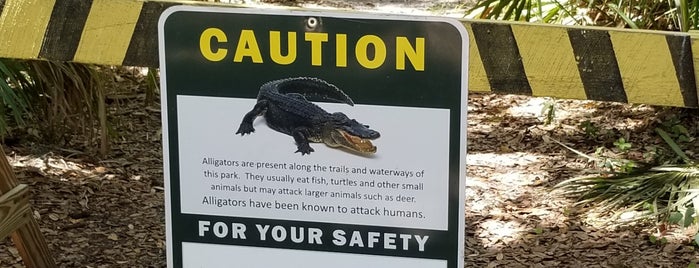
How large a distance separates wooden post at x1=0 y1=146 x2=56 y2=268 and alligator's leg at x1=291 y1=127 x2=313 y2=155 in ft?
4.72

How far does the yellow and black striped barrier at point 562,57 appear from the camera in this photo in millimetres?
2045

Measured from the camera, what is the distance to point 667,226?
14.1 ft

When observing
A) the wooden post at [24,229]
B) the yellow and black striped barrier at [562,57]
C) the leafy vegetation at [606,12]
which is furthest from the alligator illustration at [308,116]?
the leafy vegetation at [606,12]

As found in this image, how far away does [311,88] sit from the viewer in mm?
2072

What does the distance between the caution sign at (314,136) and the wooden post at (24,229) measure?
1226 mm

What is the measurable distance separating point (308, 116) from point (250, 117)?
0.13m

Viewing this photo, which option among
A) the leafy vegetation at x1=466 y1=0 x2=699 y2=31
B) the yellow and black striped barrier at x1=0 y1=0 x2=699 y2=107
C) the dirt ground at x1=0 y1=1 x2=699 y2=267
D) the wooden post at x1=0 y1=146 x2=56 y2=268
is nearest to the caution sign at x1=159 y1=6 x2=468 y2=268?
the yellow and black striped barrier at x1=0 y1=0 x2=699 y2=107

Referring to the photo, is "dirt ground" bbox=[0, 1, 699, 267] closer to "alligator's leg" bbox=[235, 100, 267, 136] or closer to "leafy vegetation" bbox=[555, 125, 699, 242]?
"leafy vegetation" bbox=[555, 125, 699, 242]

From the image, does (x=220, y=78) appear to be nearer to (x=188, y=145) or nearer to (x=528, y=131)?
(x=188, y=145)

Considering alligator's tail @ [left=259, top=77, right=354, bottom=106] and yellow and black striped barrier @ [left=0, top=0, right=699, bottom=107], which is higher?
yellow and black striped barrier @ [left=0, top=0, right=699, bottom=107]

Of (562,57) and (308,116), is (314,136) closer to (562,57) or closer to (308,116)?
(308,116)

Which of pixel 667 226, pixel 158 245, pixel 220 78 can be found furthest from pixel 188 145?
pixel 667 226

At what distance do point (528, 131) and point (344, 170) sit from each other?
398 cm

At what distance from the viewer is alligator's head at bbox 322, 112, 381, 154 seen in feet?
6.70
